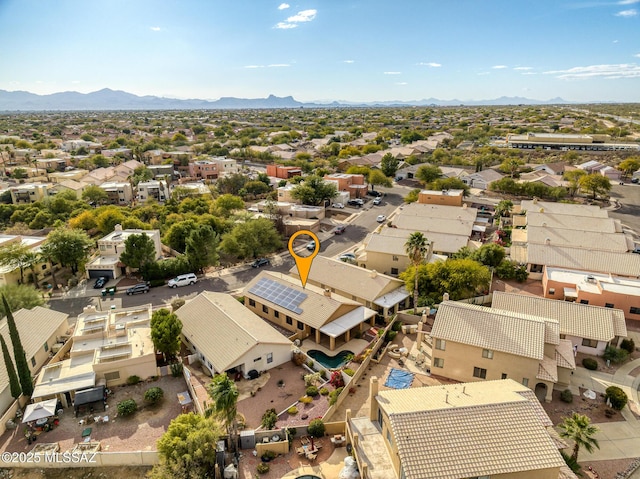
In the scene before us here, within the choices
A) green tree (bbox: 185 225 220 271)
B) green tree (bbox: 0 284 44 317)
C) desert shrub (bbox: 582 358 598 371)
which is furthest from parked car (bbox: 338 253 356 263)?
green tree (bbox: 0 284 44 317)

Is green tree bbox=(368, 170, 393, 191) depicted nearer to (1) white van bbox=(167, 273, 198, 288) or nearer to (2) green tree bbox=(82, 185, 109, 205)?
(1) white van bbox=(167, 273, 198, 288)

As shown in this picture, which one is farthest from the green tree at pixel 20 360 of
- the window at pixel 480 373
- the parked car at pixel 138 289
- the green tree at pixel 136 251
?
the window at pixel 480 373

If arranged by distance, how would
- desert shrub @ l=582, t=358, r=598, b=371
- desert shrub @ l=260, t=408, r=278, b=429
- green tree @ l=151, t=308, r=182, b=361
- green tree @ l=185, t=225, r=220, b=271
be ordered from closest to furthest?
desert shrub @ l=260, t=408, r=278, b=429, desert shrub @ l=582, t=358, r=598, b=371, green tree @ l=151, t=308, r=182, b=361, green tree @ l=185, t=225, r=220, b=271

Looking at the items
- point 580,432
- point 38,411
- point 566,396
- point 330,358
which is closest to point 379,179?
point 330,358

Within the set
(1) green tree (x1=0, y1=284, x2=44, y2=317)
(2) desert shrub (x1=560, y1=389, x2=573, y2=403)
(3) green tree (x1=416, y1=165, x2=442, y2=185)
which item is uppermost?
(3) green tree (x1=416, y1=165, x2=442, y2=185)

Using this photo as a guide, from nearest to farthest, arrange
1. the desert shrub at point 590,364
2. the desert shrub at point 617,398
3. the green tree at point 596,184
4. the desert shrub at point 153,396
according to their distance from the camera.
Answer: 1. the desert shrub at point 617,398
2. the desert shrub at point 153,396
3. the desert shrub at point 590,364
4. the green tree at point 596,184

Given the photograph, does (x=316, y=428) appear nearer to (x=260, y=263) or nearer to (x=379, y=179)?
(x=260, y=263)

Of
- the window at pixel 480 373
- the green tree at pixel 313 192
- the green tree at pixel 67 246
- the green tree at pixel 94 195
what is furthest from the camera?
the green tree at pixel 94 195

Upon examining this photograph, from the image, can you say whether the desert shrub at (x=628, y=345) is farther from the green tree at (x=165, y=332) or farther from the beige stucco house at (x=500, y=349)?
the green tree at (x=165, y=332)
